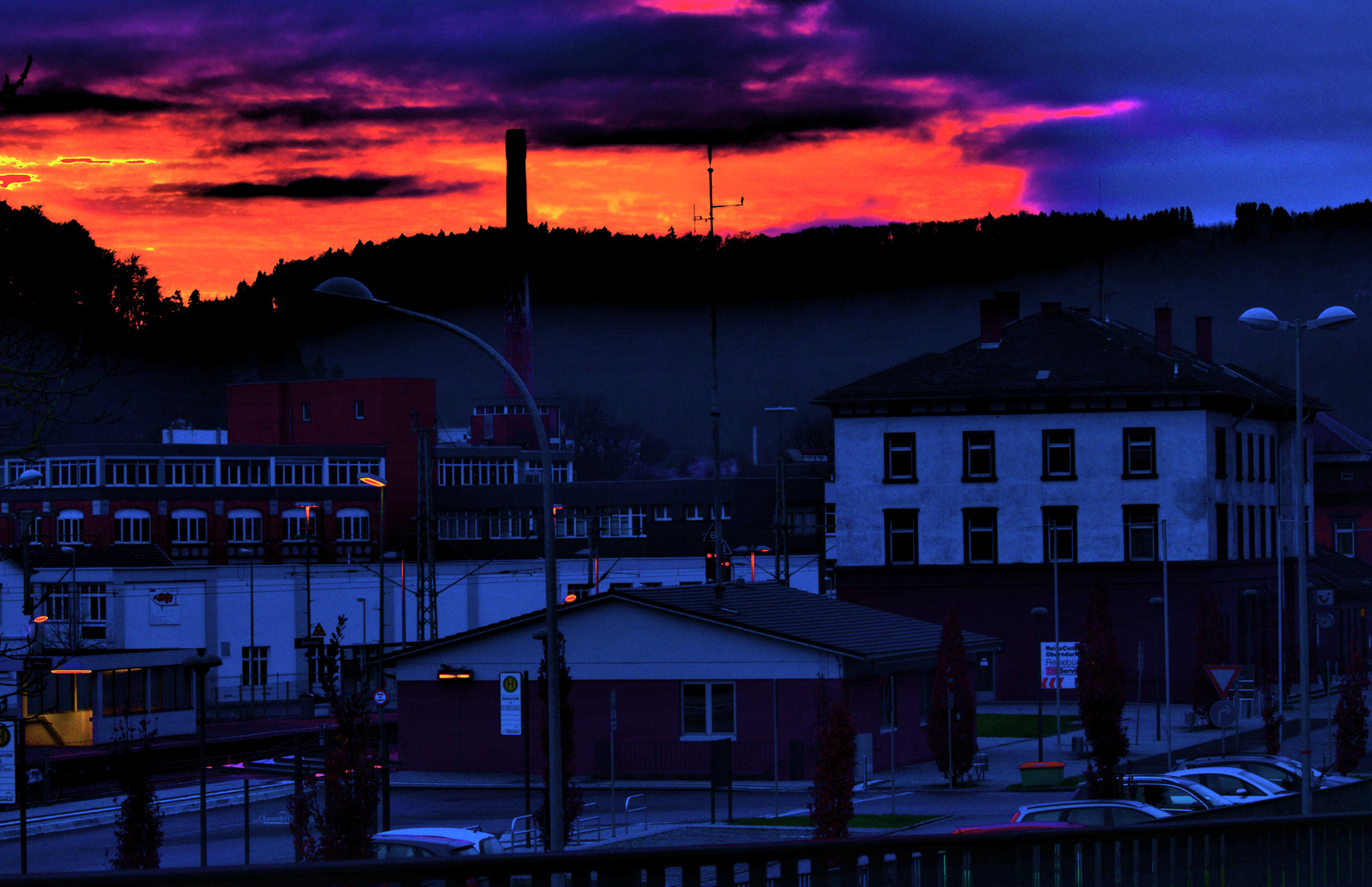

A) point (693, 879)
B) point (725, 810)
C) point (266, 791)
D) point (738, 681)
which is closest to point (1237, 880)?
point (693, 879)

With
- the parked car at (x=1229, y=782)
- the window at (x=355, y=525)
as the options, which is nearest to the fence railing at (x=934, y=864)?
the parked car at (x=1229, y=782)

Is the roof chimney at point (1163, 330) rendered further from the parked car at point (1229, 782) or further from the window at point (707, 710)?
the parked car at point (1229, 782)

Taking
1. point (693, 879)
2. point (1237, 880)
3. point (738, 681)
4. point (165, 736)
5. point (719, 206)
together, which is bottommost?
point (165, 736)

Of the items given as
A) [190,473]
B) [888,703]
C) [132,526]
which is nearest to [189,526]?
[132,526]

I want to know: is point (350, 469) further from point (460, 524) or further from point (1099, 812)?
point (1099, 812)

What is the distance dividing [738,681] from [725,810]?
6.64 meters

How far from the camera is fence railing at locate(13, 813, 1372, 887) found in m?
5.26

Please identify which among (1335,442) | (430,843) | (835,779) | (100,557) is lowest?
(835,779)

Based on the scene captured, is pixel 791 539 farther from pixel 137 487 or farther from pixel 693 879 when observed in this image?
pixel 693 879

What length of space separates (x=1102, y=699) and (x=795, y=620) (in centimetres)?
967

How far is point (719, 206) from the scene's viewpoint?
52.4 metres

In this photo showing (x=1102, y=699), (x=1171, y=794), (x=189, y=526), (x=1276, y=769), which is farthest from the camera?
(x=189, y=526)

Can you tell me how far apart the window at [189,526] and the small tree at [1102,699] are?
220ft

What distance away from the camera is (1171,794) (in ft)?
86.2
